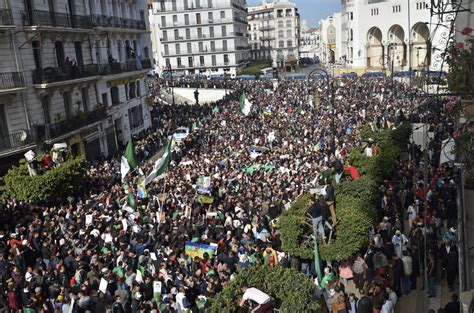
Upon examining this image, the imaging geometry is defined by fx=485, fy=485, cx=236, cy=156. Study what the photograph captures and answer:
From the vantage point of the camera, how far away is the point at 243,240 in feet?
47.0

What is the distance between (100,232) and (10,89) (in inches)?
425

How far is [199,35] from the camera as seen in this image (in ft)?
271

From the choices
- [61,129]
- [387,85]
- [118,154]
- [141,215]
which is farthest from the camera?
[387,85]

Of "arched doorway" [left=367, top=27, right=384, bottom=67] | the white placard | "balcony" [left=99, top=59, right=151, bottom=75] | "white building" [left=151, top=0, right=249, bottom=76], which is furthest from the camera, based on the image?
Answer: "white building" [left=151, top=0, right=249, bottom=76]

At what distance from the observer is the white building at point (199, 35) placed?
81188 mm

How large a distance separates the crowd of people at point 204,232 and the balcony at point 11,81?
5.57m

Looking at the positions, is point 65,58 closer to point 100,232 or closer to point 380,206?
point 100,232

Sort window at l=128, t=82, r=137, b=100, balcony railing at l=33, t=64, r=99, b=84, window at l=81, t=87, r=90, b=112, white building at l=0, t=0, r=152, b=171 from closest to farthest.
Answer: white building at l=0, t=0, r=152, b=171
balcony railing at l=33, t=64, r=99, b=84
window at l=81, t=87, r=90, b=112
window at l=128, t=82, r=137, b=100

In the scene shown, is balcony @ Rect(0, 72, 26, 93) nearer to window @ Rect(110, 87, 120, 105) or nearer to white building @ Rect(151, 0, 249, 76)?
window @ Rect(110, 87, 120, 105)

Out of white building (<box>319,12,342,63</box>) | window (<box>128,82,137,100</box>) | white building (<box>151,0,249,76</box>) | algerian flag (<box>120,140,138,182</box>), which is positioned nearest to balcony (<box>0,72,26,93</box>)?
algerian flag (<box>120,140,138,182</box>)

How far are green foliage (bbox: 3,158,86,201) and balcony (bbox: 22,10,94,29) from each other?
8.64 metres

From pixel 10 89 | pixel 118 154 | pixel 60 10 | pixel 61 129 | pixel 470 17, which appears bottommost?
pixel 118 154

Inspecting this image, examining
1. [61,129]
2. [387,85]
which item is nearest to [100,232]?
[61,129]

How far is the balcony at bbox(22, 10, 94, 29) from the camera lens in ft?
82.4
